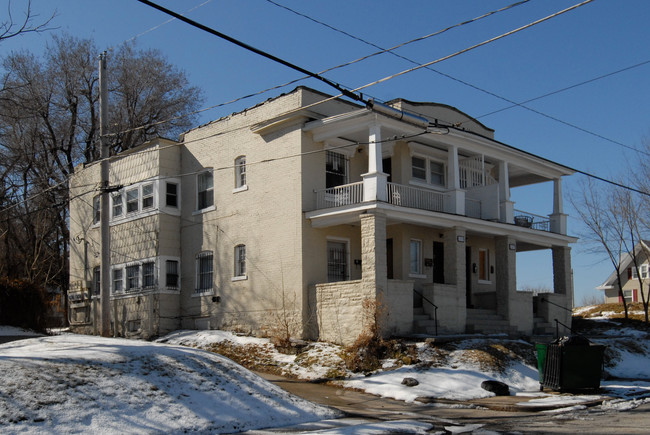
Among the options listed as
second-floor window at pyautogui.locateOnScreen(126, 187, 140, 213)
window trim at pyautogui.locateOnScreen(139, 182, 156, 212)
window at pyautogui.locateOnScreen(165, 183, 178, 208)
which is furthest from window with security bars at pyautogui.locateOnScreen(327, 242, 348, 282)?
second-floor window at pyautogui.locateOnScreen(126, 187, 140, 213)

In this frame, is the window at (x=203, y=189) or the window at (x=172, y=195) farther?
the window at (x=172, y=195)

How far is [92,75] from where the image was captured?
37.5m

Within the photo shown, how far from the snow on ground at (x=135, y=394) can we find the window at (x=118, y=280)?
14049 millimetres

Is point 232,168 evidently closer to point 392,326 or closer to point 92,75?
point 392,326

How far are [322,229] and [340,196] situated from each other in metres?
1.21

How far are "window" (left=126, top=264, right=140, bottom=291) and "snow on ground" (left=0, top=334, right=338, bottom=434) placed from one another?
1297cm

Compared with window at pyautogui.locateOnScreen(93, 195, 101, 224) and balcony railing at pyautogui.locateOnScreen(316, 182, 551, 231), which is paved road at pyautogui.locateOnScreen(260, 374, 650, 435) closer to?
balcony railing at pyautogui.locateOnScreen(316, 182, 551, 231)

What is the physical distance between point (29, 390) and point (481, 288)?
19.8 metres

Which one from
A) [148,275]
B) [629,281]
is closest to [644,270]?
[629,281]

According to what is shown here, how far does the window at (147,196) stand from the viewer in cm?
2670

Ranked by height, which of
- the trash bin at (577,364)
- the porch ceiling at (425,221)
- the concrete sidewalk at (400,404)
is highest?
the porch ceiling at (425,221)

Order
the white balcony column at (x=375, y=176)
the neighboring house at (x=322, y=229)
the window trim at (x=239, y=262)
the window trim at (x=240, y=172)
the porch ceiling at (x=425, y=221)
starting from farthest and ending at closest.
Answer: the window trim at (x=240, y=172), the window trim at (x=239, y=262), the neighboring house at (x=322, y=229), the porch ceiling at (x=425, y=221), the white balcony column at (x=375, y=176)

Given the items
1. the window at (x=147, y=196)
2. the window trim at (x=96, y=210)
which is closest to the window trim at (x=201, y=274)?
the window at (x=147, y=196)

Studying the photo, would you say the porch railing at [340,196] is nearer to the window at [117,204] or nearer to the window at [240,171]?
the window at [240,171]
